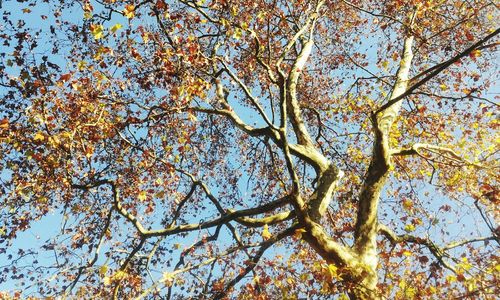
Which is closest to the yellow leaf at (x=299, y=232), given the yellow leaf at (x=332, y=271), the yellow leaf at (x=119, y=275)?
the yellow leaf at (x=332, y=271)

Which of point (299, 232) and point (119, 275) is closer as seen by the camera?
point (299, 232)

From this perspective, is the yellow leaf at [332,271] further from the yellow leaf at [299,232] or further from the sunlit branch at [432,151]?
the sunlit branch at [432,151]

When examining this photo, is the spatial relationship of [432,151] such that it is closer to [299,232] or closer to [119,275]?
[299,232]

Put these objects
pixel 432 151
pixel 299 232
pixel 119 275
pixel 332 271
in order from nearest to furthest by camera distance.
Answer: pixel 332 271 < pixel 299 232 < pixel 119 275 < pixel 432 151

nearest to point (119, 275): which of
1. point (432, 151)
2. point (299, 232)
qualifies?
point (299, 232)

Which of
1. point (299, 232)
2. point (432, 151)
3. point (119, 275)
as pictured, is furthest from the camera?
point (432, 151)

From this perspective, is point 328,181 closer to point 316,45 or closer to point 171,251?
point 171,251

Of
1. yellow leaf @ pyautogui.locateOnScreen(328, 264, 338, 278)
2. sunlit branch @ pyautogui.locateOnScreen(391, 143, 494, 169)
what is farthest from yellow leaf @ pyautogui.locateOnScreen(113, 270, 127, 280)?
sunlit branch @ pyautogui.locateOnScreen(391, 143, 494, 169)

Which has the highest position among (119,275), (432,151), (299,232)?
(432,151)

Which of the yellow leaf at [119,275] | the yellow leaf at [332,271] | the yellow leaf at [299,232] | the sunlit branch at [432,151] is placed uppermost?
the sunlit branch at [432,151]

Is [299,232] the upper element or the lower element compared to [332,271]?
upper

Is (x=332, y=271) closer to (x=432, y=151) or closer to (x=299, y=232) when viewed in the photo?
(x=299, y=232)

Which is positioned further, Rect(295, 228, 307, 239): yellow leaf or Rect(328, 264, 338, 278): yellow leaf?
Rect(295, 228, 307, 239): yellow leaf

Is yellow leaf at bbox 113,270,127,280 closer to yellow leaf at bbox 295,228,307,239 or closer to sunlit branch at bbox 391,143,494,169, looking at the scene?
yellow leaf at bbox 295,228,307,239
